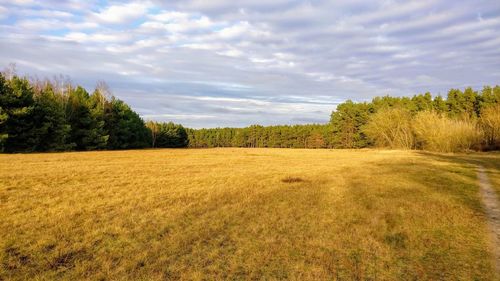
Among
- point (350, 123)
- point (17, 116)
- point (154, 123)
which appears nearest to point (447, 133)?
point (350, 123)

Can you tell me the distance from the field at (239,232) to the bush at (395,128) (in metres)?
50.3

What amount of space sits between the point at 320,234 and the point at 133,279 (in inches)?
206

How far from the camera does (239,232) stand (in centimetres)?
951

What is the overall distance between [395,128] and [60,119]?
5872 centimetres

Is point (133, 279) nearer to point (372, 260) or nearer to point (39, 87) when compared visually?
point (372, 260)

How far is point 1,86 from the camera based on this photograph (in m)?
41.2

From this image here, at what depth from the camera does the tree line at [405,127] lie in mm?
→ 52500

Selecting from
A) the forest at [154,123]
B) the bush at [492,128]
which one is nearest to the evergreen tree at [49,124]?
the forest at [154,123]

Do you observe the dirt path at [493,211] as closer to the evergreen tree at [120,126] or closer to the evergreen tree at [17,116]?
the evergreen tree at [17,116]

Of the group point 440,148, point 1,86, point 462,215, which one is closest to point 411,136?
point 440,148

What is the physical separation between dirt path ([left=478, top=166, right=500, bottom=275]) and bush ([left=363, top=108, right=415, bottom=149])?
46.0m

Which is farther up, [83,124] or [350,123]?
[350,123]

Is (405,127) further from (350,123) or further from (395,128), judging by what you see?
(350,123)

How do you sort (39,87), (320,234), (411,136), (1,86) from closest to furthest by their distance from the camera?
1. (320,234)
2. (1,86)
3. (39,87)
4. (411,136)
